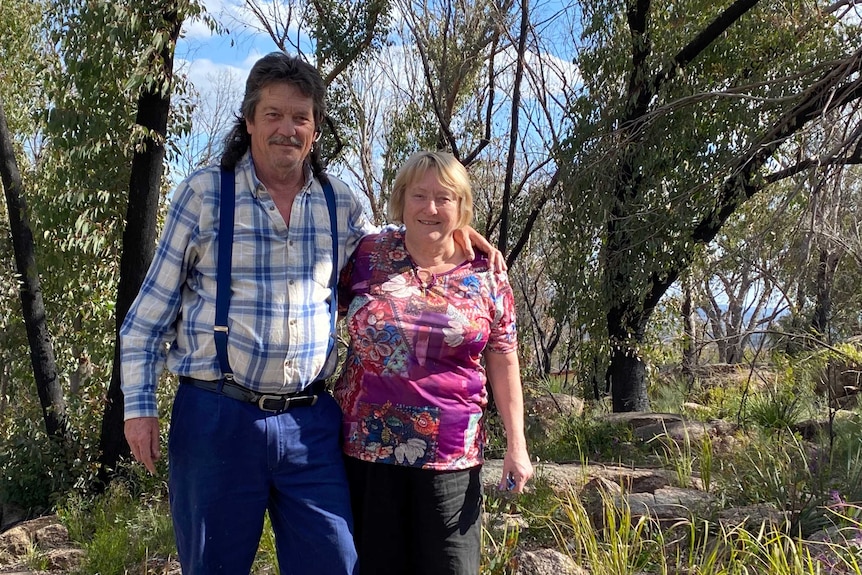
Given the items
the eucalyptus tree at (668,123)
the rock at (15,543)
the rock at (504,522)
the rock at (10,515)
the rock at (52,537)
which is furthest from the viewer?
the eucalyptus tree at (668,123)

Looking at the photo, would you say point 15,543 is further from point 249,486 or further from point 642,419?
point 642,419

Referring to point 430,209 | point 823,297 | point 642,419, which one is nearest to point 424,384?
point 430,209

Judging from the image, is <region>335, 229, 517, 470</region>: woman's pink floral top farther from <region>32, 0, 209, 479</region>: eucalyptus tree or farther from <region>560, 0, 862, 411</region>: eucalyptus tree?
<region>560, 0, 862, 411</region>: eucalyptus tree

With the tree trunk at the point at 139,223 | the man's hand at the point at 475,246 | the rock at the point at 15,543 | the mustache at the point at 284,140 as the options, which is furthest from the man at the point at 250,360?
the tree trunk at the point at 139,223

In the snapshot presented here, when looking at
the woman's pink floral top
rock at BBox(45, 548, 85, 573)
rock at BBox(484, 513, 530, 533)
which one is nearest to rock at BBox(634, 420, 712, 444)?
rock at BBox(484, 513, 530, 533)

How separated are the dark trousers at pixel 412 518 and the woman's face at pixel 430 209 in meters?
0.76

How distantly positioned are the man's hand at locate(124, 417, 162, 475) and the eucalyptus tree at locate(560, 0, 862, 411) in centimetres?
493

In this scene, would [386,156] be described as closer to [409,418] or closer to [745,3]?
[745,3]

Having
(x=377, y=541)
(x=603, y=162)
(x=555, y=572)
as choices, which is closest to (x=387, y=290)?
(x=377, y=541)

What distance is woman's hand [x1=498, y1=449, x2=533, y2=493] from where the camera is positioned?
8.16ft

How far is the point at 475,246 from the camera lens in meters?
2.66

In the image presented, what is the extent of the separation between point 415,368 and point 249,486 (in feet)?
1.98

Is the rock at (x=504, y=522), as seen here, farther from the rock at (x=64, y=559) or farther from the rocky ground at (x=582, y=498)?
the rock at (x=64, y=559)

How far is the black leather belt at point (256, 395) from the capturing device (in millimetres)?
2248
